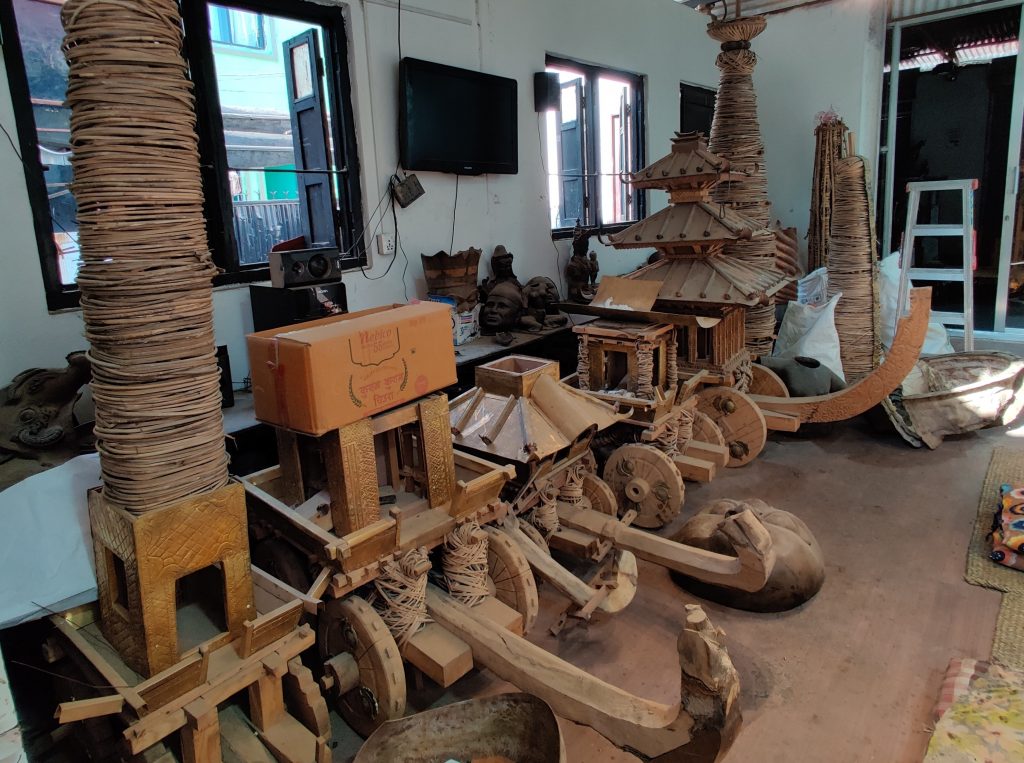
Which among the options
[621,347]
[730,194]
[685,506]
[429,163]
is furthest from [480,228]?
[685,506]

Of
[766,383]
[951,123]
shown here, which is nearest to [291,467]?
[766,383]

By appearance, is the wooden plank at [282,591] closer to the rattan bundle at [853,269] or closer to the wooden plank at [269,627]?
the wooden plank at [269,627]

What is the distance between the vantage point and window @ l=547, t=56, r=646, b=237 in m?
5.74

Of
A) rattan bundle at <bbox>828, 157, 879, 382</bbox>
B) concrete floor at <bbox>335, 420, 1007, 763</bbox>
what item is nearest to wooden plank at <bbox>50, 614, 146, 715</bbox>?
concrete floor at <bbox>335, 420, 1007, 763</bbox>

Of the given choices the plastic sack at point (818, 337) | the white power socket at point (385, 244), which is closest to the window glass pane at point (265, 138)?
the white power socket at point (385, 244)

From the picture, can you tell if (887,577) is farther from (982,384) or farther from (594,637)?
(982,384)

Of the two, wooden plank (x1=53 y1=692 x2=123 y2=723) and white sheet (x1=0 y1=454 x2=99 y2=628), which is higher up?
white sheet (x1=0 y1=454 x2=99 y2=628)

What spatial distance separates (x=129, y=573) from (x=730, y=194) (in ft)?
13.5

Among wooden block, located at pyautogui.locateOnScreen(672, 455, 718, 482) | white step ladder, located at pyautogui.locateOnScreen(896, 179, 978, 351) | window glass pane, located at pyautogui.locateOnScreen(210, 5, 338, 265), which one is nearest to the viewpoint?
wooden block, located at pyautogui.locateOnScreen(672, 455, 718, 482)

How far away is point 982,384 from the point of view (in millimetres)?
3965

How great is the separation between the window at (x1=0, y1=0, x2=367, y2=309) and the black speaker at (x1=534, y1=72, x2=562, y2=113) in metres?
1.72

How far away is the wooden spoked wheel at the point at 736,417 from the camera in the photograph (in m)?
3.57

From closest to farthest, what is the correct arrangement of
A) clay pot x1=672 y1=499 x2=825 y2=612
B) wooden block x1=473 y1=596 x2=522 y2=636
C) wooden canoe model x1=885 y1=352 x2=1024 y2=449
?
1. wooden block x1=473 y1=596 x2=522 y2=636
2. clay pot x1=672 y1=499 x2=825 y2=612
3. wooden canoe model x1=885 y1=352 x2=1024 y2=449

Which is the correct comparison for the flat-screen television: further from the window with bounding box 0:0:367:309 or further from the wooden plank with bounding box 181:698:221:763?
the wooden plank with bounding box 181:698:221:763
